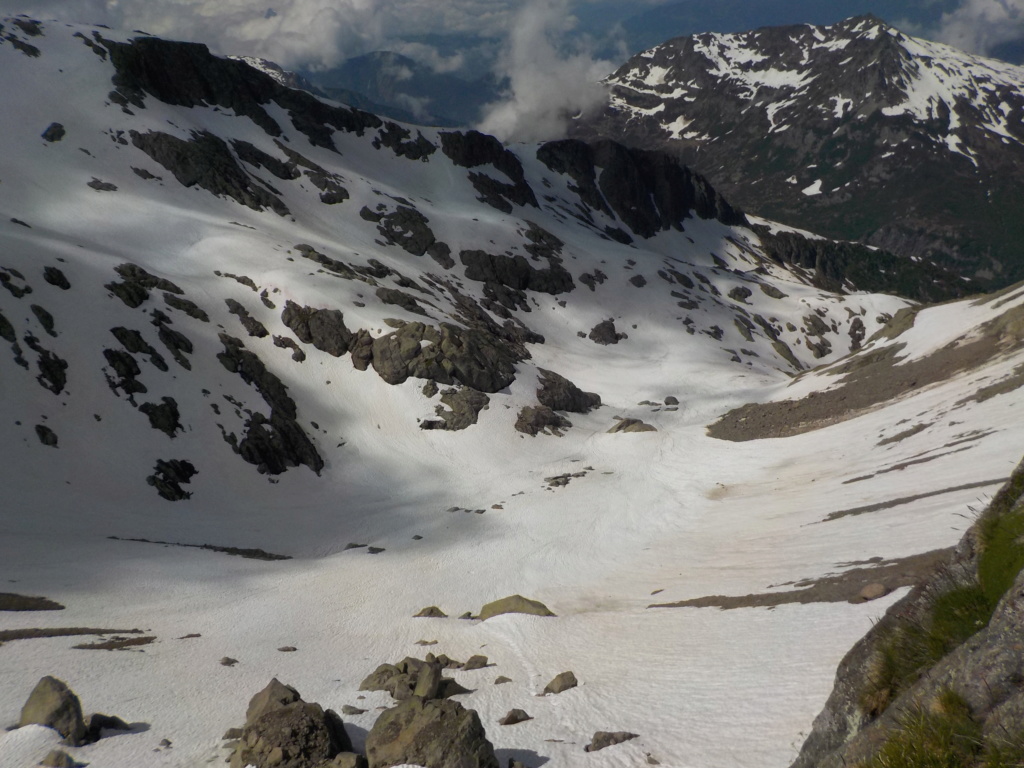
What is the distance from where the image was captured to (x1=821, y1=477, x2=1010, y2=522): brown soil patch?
20.5 metres

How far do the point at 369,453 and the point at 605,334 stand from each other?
51763mm

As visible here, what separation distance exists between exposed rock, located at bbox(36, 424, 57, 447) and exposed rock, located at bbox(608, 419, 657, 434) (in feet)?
120

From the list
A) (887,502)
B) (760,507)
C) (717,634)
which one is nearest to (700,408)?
(760,507)

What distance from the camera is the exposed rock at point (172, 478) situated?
115 ft

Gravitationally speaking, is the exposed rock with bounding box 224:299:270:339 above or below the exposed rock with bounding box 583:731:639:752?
above

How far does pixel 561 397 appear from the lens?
5938cm

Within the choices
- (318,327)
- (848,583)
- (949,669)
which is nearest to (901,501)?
(848,583)

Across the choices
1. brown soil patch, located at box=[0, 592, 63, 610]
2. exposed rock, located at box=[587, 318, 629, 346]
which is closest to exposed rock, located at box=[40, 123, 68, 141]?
exposed rock, located at box=[587, 318, 629, 346]

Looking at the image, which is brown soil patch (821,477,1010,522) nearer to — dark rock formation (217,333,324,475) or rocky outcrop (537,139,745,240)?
dark rock formation (217,333,324,475)

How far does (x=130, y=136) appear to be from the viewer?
86.1m

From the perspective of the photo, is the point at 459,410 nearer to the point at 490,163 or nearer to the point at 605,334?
the point at 605,334

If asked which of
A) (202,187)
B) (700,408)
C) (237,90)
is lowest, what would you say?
(700,408)

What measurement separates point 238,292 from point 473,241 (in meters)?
49.5

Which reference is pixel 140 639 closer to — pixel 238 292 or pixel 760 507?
pixel 760 507
